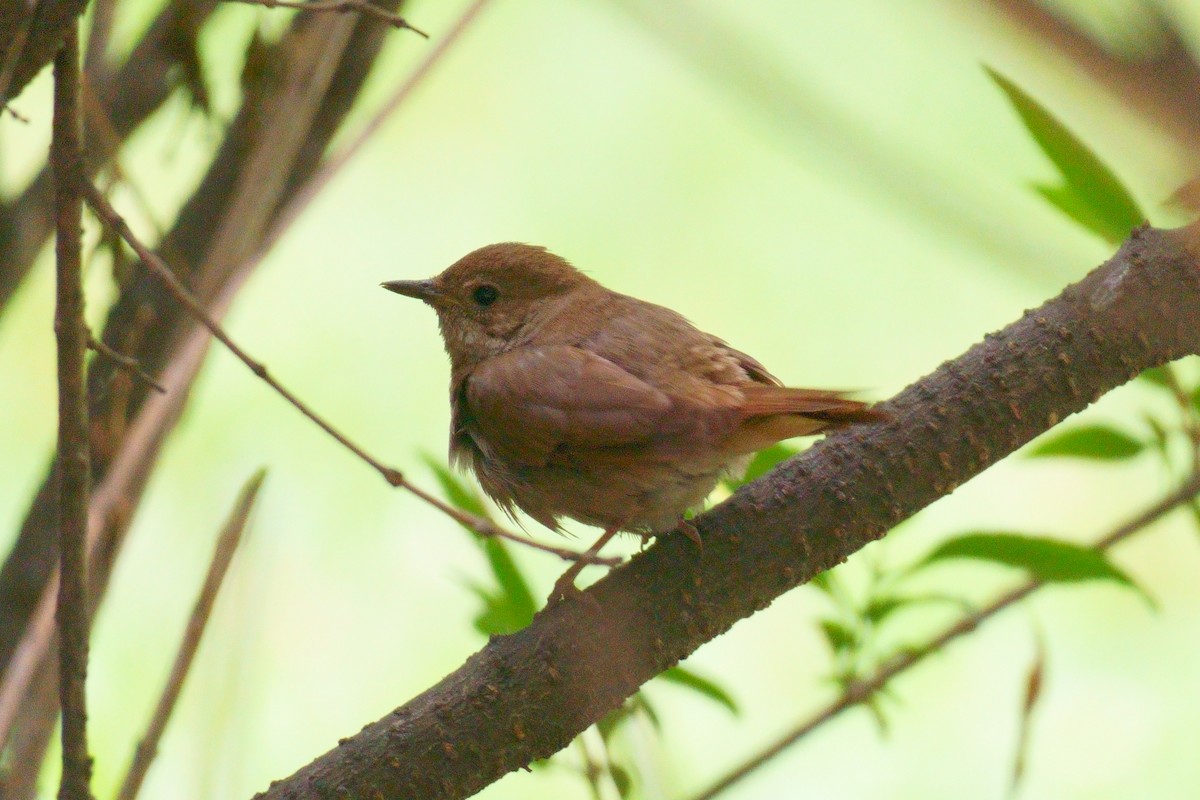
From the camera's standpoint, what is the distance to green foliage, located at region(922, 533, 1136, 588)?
242 cm

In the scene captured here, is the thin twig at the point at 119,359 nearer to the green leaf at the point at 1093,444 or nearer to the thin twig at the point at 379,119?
the thin twig at the point at 379,119

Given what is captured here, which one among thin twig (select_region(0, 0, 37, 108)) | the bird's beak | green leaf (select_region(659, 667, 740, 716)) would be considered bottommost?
green leaf (select_region(659, 667, 740, 716))

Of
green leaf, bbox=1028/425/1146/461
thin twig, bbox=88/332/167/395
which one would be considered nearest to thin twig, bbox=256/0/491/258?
thin twig, bbox=88/332/167/395

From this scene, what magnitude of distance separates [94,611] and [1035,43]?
2590 millimetres

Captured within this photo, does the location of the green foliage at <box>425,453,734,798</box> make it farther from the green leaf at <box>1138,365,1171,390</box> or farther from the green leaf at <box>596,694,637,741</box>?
the green leaf at <box>1138,365,1171,390</box>

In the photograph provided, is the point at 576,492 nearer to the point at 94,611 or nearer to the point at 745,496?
the point at 745,496

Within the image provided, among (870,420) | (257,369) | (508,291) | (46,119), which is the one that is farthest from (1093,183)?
(46,119)

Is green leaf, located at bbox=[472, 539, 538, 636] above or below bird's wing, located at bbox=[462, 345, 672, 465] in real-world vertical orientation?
below

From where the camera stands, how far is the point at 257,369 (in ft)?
5.84

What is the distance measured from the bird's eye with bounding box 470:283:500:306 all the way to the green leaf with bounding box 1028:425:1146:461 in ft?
4.65

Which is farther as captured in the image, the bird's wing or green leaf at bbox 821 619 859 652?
green leaf at bbox 821 619 859 652

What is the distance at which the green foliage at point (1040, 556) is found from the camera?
7.93 feet

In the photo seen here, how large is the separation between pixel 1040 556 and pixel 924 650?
296 millimetres

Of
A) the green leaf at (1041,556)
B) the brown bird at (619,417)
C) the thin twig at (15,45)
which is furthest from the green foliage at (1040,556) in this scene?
the thin twig at (15,45)
